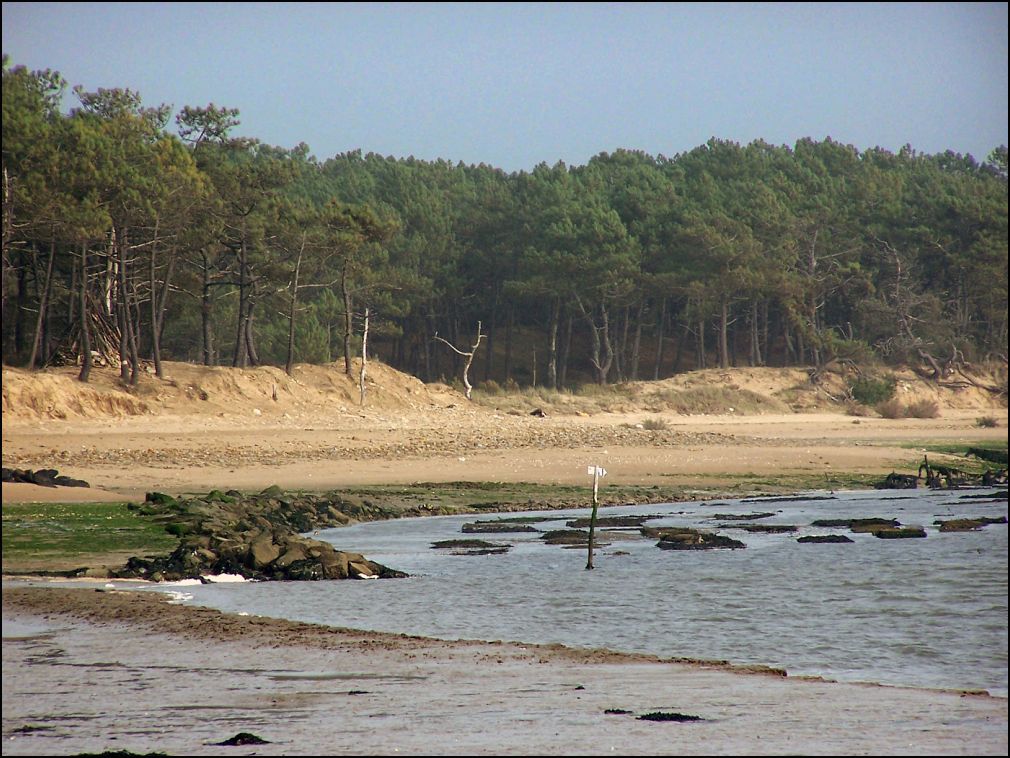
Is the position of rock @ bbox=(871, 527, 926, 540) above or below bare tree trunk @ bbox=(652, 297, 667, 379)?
below

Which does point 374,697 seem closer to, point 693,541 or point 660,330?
point 693,541

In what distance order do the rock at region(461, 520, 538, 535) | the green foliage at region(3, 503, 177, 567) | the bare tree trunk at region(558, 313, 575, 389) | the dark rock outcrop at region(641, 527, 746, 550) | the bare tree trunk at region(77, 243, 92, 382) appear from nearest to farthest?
the green foliage at region(3, 503, 177, 567)
the dark rock outcrop at region(641, 527, 746, 550)
the rock at region(461, 520, 538, 535)
the bare tree trunk at region(77, 243, 92, 382)
the bare tree trunk at region(558, 313, 575, 389)

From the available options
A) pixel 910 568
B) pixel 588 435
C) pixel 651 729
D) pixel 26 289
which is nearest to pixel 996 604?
pixel 910 568

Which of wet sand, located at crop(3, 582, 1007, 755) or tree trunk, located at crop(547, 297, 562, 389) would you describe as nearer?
wet sand, located at crop(3, 582, 1007, 755)

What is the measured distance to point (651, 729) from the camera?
9.05m

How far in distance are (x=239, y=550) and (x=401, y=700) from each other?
891 centimetres

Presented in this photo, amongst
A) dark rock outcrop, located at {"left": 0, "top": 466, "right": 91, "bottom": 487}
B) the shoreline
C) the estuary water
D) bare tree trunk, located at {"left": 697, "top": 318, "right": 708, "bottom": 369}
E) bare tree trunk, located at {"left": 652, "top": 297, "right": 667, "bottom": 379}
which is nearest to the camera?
the shoreline

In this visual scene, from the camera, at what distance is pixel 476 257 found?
78812 mm

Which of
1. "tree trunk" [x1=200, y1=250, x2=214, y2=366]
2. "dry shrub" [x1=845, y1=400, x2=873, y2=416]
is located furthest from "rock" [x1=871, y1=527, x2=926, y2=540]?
"dry shrub" [x1=845, y1=400, x2=873, y2=416]

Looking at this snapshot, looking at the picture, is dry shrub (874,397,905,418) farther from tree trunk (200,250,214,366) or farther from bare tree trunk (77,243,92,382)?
bare tree trunk (77,243,92,382)

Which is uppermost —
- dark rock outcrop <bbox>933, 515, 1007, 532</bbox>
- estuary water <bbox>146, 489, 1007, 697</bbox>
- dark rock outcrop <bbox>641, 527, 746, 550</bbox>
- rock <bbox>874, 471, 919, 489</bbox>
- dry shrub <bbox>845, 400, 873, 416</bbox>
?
dry shrub <bbox>845, 400, 873, 416</bbox>

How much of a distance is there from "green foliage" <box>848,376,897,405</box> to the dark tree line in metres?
3.69

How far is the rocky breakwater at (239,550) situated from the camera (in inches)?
702

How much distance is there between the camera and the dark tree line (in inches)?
1775
